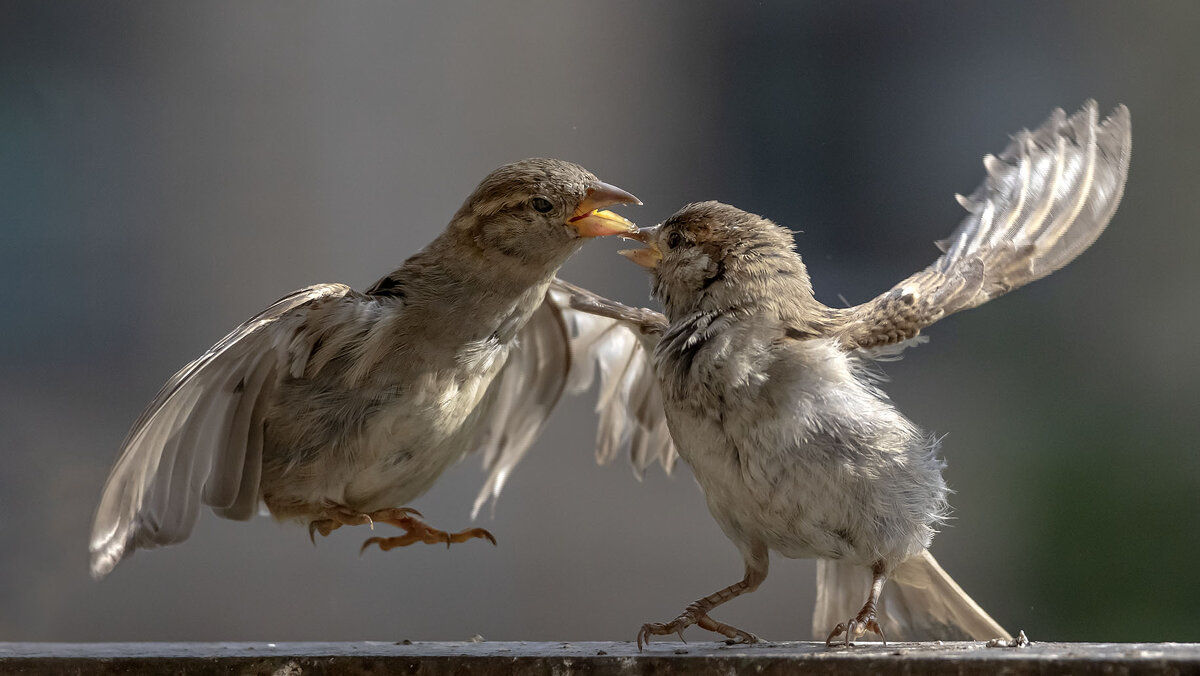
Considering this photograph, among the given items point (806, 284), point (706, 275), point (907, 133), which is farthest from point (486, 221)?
point (907, 133)

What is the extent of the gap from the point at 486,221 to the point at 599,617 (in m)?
2.16

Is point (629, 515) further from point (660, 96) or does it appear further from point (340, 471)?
point (340, 471)

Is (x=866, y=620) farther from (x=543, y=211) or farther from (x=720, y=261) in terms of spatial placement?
(x=543, y=211)

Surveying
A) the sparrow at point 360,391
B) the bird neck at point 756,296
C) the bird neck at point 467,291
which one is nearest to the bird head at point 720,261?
the bird neck at point 756,296

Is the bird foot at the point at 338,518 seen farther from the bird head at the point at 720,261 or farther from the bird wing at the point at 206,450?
the bird head at the point at 720,261

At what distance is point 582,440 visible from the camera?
14.1ft

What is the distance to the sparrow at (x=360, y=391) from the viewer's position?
2309 millimetres

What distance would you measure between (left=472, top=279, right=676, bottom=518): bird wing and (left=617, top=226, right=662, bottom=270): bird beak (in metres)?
0.43

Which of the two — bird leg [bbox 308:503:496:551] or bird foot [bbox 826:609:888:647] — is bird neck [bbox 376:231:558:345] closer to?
bird leg [bbox 308:503:496:551]

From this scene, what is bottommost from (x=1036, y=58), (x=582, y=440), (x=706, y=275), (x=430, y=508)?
(x=430, y=508)

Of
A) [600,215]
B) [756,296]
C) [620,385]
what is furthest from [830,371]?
[620,385]

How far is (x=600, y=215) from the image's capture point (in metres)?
2.38

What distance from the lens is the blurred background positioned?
403cm

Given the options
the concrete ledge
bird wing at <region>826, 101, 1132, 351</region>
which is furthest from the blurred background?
the concrete ledge
